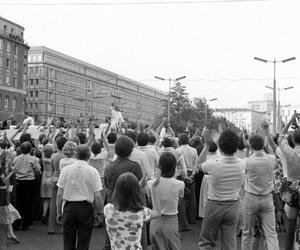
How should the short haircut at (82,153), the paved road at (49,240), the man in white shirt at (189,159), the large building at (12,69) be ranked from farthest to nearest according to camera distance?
1. the large building at (12,69)
2. the man in white shirt at (189,159)
3. the paved road at (49,240)
4. the short haircut at (82,153)

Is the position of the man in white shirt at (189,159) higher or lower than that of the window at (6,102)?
lower

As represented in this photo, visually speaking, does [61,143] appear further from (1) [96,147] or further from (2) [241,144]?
(2) [241,144]

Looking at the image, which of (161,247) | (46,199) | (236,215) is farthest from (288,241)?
(46,199)

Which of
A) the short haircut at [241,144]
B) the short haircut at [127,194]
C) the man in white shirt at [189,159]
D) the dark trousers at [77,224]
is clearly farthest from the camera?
the man in white shirt at [189,159]

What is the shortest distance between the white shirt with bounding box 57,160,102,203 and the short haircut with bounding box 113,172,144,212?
1.94 meters

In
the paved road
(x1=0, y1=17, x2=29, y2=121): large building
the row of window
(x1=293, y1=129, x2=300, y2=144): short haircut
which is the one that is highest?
(x1=0, y1=17, x2=29, y2=121): large building

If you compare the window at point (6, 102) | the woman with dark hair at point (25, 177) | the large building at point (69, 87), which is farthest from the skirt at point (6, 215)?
the large building at point (69, 87)

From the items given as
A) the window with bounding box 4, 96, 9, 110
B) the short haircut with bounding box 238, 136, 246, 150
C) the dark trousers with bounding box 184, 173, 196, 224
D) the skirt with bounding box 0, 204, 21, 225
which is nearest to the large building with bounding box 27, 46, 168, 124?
the window with bounding box 4, 96, 9, 110

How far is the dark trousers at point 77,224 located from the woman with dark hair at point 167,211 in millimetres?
1080

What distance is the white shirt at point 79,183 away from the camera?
7.00 meters

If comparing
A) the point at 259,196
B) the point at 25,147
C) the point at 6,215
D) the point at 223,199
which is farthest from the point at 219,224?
the point at 25,147

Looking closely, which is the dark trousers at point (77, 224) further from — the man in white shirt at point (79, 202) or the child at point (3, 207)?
the child at point (3, 207)

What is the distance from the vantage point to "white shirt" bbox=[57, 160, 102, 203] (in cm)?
700

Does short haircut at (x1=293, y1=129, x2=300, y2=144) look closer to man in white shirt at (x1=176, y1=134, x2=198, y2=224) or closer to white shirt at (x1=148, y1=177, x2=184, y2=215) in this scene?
white shirt at (x1=148, y1=177, x2=184, y2=215)
